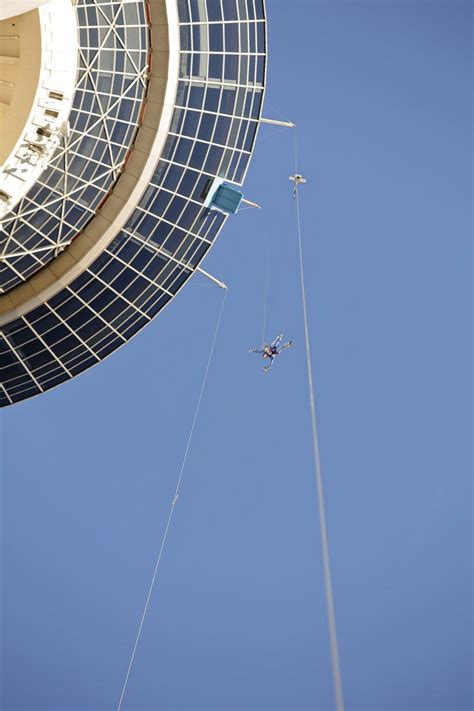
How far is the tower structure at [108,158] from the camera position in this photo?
4294cm

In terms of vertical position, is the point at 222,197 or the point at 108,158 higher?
the point at 222,197

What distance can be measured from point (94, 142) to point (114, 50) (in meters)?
5.59

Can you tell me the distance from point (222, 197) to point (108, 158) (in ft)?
26.4

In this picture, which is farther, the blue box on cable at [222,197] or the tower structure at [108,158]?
the blue box on cable at [222,197]

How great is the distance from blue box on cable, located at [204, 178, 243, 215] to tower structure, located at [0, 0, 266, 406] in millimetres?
376

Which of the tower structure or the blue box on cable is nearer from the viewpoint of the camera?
the tower structure

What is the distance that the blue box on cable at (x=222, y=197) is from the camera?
49375mm

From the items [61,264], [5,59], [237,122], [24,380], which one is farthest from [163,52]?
[24,380]

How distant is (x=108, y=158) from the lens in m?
46.8

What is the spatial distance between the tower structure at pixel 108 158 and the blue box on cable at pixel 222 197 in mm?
376

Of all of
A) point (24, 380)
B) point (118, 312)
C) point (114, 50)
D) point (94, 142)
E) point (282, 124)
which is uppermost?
point (282, 124)

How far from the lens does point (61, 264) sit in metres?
48.9

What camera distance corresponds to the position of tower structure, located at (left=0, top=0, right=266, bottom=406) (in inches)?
1690

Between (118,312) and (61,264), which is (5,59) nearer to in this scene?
(61,264)
